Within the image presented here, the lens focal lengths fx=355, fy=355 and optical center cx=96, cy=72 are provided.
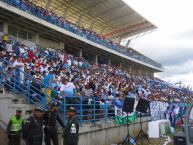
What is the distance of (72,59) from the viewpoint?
1160 inches

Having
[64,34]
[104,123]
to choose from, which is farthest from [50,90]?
[64,34]

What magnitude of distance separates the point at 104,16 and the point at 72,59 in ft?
62.6

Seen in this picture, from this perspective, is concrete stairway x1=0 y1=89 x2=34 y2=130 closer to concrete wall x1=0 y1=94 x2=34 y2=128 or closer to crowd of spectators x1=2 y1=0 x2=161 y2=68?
concrete wall x1=0 y1=94 x2=34 y2=128

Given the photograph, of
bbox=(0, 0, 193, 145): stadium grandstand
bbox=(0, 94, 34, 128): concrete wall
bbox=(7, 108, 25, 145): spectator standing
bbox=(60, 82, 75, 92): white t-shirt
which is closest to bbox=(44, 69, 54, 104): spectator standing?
bbox=(0, 0, 193, 145): stadium grandstand

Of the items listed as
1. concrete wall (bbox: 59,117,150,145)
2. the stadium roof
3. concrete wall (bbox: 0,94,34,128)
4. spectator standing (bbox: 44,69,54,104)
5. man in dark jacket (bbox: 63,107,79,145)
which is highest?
the stadium roof

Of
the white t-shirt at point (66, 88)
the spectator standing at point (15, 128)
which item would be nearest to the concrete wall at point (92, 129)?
the white t-shirt at point (66, 88)

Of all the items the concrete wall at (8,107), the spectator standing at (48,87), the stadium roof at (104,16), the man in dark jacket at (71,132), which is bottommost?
the man in dark jacket at (71,132)

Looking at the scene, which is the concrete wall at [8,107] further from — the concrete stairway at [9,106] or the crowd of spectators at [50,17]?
the crowd of spectators at [50,17]

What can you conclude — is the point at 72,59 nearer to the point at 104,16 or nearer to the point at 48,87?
the point at 48,87

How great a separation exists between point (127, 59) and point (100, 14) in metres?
7.22

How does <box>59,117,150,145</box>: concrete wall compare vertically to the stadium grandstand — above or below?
below

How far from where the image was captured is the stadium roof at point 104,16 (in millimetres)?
40969

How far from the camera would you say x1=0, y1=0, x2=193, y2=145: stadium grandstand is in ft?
41.7

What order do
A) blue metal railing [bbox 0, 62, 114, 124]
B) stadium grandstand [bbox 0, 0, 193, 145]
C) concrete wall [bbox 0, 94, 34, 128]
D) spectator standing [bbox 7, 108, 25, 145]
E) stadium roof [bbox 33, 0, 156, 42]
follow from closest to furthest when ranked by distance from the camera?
1. spectator standing [bbox 7, 108, 25, 145]
2. concrete wall [bbox 0, 94, 34, 128]
3. blue metal railing [bbox 0, 62, 114, 124]
4. stadium grandstand [bbox 0, 0, 193, 145]
5. stadium roof [bbox 33, 0, 156, 42]
